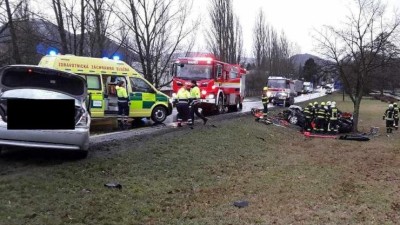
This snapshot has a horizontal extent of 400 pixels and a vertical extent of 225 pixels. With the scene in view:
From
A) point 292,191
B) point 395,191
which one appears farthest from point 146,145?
point 395,191

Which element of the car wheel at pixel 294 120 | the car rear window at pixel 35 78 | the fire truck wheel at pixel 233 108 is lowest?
the car wheel at pixel 294 120

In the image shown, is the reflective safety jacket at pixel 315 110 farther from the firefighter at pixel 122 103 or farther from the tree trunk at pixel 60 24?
the tree trunk at pixel 60 24

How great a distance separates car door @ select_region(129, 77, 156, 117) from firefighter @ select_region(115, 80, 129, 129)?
22.1 inches

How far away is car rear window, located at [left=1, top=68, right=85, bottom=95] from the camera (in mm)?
7781

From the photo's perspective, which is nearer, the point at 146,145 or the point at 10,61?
the point at 146,145

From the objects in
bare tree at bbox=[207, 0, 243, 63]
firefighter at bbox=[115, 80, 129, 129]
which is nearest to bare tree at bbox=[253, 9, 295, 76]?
bare tree at bbox=[207, 0, 243, 63]

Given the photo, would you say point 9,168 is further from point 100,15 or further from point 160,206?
point 100,15

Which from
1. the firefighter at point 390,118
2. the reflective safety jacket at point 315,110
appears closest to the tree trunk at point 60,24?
the reflective safety jacket at point 315,110

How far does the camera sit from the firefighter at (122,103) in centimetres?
1397

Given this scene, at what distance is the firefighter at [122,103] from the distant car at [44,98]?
5493 mm

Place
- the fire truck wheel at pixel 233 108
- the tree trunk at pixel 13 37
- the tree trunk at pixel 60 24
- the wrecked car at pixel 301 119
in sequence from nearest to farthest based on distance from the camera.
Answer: the tree trunk at pixel 13 37 < the wrecked car at pixel 301 119 < the tree trunk at pixel 60 24 < the fire truck wheel at pixel 233 108

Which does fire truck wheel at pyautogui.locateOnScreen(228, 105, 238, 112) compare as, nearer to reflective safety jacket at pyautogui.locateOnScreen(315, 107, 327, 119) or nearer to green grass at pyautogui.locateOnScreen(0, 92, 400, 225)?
reflective safety jacket at pyautogui.locateOnScreen(315, 107, 327, 119)

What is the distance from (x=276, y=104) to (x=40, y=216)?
3159cm

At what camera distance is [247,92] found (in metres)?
63.8
